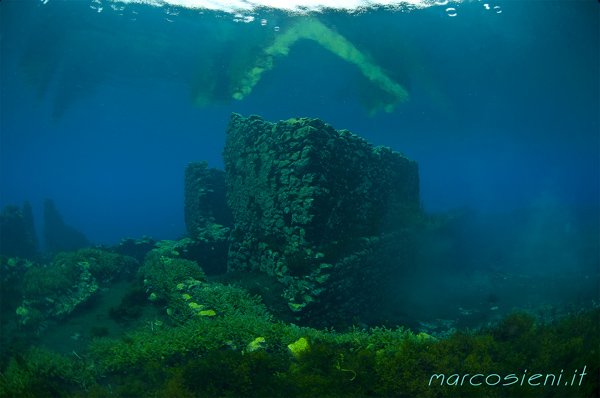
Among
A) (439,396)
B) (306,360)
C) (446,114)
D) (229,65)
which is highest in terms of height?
(229,65)

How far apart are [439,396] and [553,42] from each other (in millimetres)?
25167

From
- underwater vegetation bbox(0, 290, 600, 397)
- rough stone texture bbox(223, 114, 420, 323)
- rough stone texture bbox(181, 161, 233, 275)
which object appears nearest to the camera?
underwater vegetation bbox(0, 290, 600, 397)

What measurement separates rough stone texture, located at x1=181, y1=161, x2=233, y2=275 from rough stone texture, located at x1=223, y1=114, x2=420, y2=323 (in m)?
2.45

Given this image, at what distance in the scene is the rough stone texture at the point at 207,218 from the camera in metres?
13.9

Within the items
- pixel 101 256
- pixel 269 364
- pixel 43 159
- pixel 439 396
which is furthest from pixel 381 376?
pixel 43 159

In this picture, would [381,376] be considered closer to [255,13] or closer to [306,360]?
[306,360]

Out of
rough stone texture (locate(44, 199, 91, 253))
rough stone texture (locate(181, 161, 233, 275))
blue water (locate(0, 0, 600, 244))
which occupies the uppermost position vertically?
blue water (locate(0, 0, 600, 244))

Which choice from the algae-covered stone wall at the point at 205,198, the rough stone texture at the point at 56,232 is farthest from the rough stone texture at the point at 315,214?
the rough stone texture at the point at 56,232

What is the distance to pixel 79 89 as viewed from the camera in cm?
3161

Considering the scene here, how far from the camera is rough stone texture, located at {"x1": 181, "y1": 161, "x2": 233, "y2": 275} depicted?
13.9 metres

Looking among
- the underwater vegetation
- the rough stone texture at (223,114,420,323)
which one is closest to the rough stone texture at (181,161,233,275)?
the rough stone texture at (223,114,420,323)

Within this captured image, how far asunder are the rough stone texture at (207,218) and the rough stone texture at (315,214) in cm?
245

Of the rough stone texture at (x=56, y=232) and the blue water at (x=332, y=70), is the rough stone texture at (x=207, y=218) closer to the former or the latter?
the blue water at (x=332, y=70)

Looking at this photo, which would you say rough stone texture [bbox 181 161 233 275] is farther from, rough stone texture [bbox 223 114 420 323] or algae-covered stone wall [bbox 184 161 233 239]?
rough stone texture [bbox 223 114 420 323]
